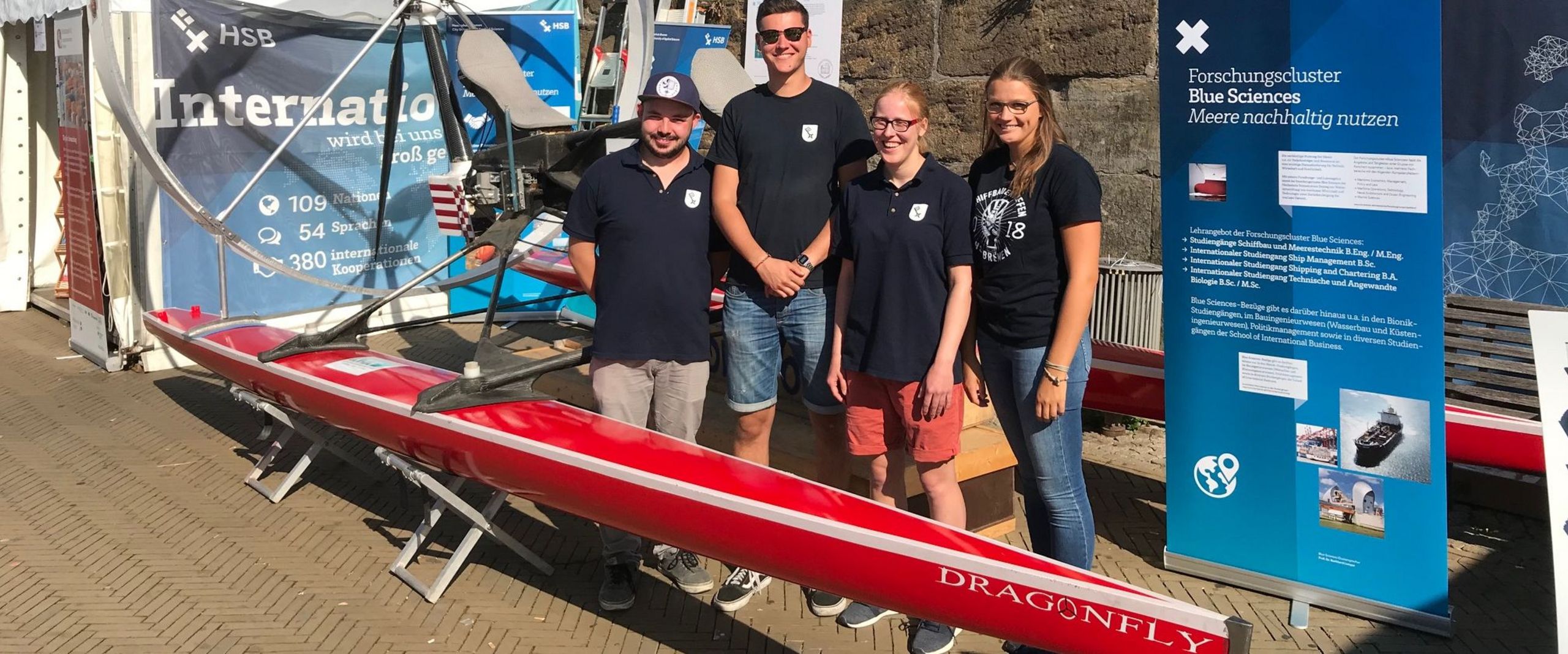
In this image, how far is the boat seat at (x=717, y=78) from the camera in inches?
212

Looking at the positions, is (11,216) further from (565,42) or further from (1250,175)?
Answer: (1250,175)

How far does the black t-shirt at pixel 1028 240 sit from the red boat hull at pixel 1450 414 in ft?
4.39

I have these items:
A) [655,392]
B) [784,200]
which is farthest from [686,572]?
[784,200]

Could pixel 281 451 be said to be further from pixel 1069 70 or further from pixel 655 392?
pixel 1069 70

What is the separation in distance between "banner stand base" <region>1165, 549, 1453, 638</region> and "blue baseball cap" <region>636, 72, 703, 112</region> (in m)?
2.25

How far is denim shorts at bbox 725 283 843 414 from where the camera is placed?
385 centimetres

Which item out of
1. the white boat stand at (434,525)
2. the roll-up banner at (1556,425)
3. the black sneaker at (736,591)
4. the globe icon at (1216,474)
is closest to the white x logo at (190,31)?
the white boat stand at (434,525)

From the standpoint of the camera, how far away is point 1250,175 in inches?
153

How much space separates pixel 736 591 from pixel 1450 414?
9.02 ft

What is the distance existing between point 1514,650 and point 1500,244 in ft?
7.27

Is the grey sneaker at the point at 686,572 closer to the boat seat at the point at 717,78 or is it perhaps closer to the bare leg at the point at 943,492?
the bare leg at the point at 943,492

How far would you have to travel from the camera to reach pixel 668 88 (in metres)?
3.76

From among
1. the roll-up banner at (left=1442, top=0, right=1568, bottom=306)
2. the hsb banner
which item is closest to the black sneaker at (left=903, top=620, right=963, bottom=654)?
the roll-up banner at (left=1442, top=0, right=1568, bottom=306)

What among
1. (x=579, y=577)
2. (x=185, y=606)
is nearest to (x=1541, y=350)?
(x=579, y=577)
